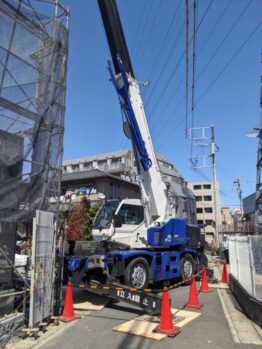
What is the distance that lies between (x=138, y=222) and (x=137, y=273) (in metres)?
2.03

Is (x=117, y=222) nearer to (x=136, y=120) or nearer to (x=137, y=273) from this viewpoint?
(x=137, y=273)

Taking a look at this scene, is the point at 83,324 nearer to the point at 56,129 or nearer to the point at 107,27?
the point at 56,129

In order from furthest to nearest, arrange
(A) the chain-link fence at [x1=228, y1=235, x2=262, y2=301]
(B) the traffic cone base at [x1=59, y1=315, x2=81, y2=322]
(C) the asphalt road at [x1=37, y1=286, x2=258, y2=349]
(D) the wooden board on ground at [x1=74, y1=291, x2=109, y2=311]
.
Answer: (D) the wooden board on ground at [x1=74, y1=291, x2=109, y2=311] → (A) the chain-link fence at [x1=228, y1=235, x2=262, y2=301] → (B) the traffic cone base at [x1=59, y1=315, x2=81, y2=322] → (C) the asphalt road at [x1=37, y1=286, x2=258, y2=349]

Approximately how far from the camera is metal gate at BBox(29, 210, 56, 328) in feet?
21.6

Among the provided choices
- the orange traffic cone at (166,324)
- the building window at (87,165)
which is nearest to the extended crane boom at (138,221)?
the orange traffic cone at (166,324)

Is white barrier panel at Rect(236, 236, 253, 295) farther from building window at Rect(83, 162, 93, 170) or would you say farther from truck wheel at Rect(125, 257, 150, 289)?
building window at Rect(83, 162, 93, 170)

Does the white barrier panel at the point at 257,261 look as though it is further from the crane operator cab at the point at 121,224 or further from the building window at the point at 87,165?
the building window at the point at 87,165

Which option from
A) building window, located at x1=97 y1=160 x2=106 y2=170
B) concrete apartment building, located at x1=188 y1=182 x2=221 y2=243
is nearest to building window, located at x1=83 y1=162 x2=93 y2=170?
building window, located at x1=97 y1=160 x2=106 y2=170

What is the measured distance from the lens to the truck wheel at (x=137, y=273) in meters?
10.1

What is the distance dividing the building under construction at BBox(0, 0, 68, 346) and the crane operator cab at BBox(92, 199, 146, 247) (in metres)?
2.81

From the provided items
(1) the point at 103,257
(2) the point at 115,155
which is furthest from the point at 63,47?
(2) the point at 115,155

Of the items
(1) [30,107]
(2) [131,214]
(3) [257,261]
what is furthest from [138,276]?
(1) [30,107]

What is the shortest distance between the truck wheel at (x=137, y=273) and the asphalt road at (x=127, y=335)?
4.78 ft

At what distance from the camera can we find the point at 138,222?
478 inches
